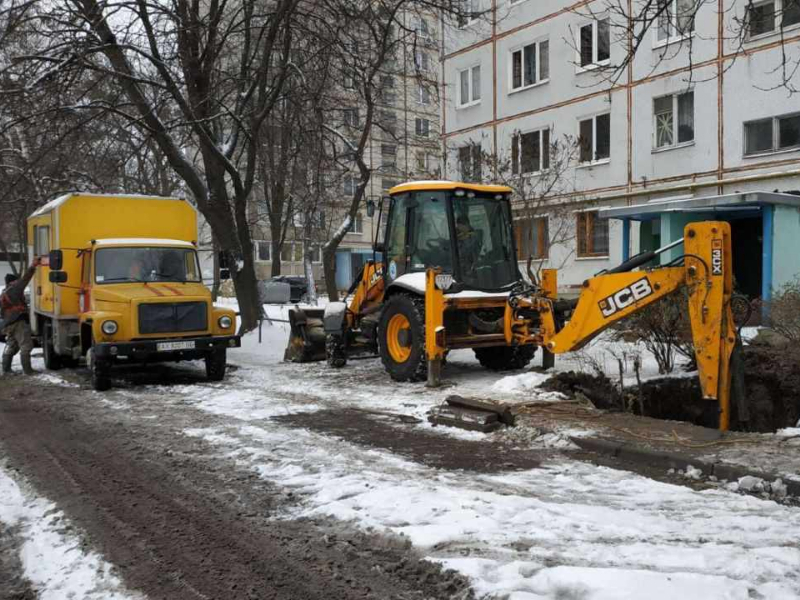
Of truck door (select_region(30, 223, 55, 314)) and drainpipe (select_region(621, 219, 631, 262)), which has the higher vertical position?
drainpipe (select_region(621, 219, 631, 262))

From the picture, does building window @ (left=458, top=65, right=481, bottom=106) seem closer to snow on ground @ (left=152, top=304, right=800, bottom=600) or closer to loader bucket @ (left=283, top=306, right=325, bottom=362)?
loader bucket @ (left=283, top=306, right=325, bottom=362)

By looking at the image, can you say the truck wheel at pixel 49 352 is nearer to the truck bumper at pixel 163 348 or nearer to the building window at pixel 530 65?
the truck bumper at pixel 163 348

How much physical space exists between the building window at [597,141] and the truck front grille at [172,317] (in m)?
15.2

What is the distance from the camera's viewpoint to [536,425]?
753 cm

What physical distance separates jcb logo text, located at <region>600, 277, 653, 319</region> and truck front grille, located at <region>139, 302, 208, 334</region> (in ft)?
20.3

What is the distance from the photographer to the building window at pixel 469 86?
2795 centimetres

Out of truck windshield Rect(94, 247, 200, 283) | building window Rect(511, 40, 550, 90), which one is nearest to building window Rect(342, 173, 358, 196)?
building window Rect(511, 40, 550, 90)

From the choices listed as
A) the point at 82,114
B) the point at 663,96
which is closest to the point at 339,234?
the point at 82,114

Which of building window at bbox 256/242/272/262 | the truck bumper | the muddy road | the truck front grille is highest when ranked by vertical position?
building window at bbox 256/242/272/262

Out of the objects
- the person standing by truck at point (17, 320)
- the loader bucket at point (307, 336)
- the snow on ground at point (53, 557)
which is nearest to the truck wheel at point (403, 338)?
the loader bucket at point (307, 336)

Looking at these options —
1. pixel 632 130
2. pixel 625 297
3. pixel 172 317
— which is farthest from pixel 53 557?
pixel 632 130

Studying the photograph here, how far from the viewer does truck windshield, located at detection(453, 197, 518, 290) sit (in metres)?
11.0

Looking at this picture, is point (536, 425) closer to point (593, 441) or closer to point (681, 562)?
point (593, 441)

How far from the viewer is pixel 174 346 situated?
11070mm
